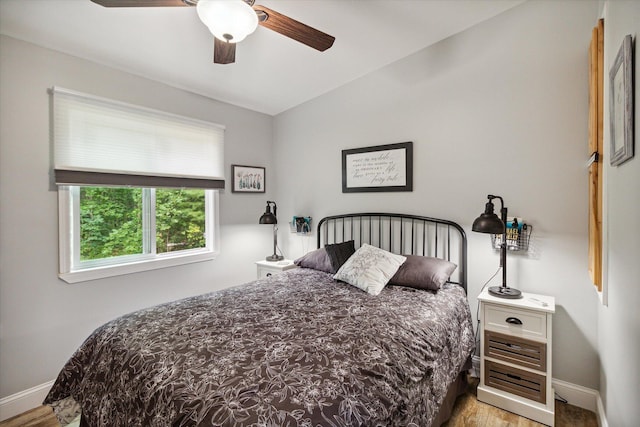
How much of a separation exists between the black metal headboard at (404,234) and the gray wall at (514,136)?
0.09 m

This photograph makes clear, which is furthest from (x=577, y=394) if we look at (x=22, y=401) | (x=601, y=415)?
(x=22, y=401)

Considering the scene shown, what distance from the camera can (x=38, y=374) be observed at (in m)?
2.26

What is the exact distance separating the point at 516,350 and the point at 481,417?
1.66 feet

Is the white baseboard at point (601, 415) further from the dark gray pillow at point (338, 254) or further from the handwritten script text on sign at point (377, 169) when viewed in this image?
the handwritten script text on sign at point (377, 169)

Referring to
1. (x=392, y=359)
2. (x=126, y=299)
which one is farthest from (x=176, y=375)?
(x=126, y=299)

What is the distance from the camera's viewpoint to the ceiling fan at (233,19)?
1.34 meters

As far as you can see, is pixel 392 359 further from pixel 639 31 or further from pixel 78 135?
pixel 78 135

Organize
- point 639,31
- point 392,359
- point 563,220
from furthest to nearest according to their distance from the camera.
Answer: point 563,220
point 392,359
point 639,31

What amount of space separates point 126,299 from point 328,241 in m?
2.09

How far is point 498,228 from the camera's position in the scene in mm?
1992

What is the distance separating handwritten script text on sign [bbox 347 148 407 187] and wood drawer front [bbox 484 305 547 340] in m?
1.35

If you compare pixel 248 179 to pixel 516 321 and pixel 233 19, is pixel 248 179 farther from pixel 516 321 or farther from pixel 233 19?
pixel 516 321

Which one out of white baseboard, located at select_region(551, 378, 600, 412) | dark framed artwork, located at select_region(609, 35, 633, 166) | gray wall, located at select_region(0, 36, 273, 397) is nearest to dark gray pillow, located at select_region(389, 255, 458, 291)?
white baseboard, located at select_region(551, 378, 600, 412)

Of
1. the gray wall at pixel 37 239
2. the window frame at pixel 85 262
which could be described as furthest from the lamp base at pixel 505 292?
the gray wall at pixel 37 239
